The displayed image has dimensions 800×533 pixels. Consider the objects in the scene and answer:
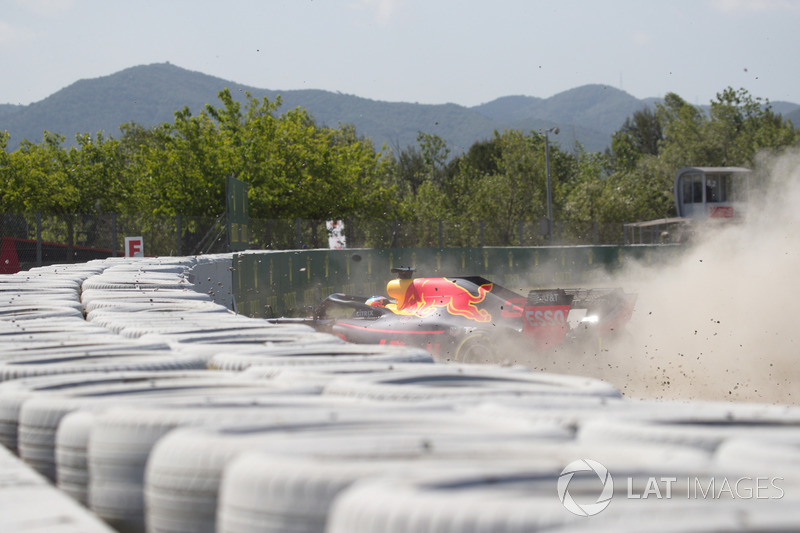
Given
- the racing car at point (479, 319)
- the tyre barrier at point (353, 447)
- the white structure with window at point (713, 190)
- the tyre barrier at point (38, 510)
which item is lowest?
the racing car at point (479, 319)

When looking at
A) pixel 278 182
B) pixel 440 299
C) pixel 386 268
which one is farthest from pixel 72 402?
pixel 278 182

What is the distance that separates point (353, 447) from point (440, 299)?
30.5ft

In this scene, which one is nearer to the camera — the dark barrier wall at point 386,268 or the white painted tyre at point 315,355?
the white painted tyre at point 315,355

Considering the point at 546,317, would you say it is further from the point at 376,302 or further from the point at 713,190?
the point at 713,190

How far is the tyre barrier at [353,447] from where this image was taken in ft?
5.15

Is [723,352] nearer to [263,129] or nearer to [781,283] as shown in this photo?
[781,283]

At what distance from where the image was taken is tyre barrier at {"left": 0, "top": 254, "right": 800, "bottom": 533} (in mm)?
1569

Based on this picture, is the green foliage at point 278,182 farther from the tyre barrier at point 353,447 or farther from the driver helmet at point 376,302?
the tyre barrier at point 353,447

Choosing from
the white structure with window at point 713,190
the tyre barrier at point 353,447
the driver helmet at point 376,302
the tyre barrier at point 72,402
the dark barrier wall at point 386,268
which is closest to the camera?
the tyre barrier at point 353,447

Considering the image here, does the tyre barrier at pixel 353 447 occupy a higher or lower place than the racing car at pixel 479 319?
higher

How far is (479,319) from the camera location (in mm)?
10883

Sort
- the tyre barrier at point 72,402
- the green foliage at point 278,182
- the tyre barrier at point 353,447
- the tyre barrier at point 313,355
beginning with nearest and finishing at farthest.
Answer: the tyre barrier at point 353,447, the tyre barrier at point 72,402, the tyre barrier at point 313,355, the green foliage at point 278,182

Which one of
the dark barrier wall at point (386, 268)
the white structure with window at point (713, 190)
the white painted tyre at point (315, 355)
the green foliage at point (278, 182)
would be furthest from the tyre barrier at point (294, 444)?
the white structure with window at point (713, 190)

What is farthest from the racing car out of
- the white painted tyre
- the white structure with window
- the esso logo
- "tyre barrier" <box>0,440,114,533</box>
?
the white structure with window
